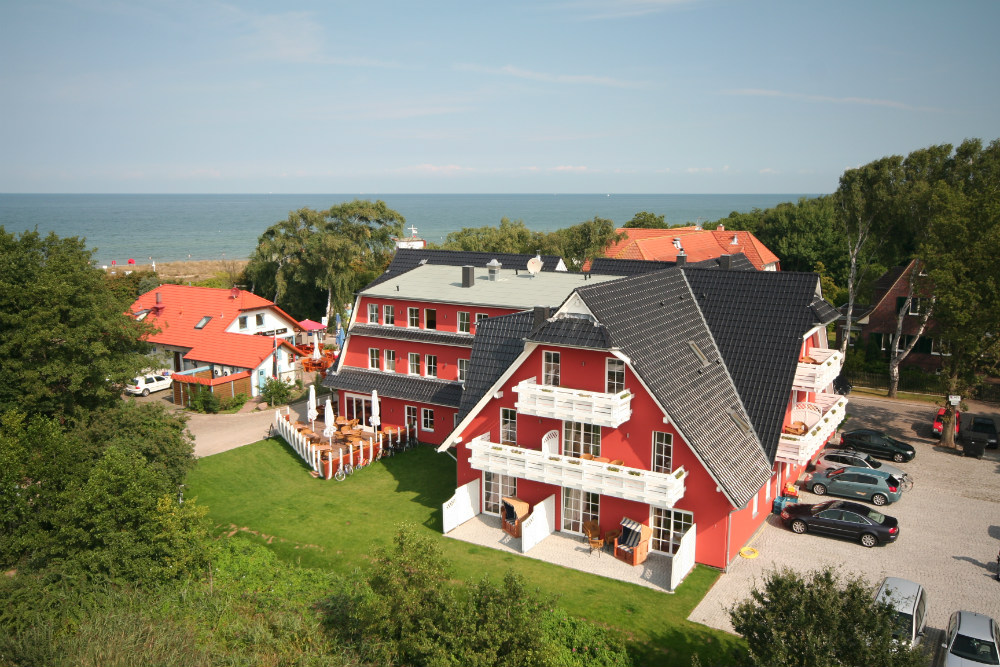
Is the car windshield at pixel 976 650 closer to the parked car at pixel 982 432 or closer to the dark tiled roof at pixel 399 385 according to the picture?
the parked car at pixel 982 432

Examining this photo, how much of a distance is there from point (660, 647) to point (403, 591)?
25.1ft

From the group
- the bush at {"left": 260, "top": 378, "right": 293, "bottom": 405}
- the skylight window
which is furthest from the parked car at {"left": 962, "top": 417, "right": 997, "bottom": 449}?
the bush at {"left": 260, "top": 378, "right": 293, "bottom": 405}

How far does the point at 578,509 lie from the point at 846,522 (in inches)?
365

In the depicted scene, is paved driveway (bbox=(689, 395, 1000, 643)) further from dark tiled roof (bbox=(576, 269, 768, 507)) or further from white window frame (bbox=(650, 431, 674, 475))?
white window frame (bbox=(650, 431, 674, 475))

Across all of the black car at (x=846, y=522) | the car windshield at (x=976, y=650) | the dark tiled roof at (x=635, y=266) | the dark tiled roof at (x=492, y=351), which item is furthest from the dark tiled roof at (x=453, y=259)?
the car windshield at (x=976, y=650)

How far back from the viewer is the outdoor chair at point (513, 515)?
24984 mm

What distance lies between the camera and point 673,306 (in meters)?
27.5

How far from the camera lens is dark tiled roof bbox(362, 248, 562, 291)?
40.7m

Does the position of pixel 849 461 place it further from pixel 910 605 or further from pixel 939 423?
pixel 910 605

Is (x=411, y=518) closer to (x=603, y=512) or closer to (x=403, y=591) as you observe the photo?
(x=603, y=512)

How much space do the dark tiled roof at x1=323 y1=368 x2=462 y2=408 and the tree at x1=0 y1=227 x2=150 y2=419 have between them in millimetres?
9888

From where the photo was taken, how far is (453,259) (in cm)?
4197

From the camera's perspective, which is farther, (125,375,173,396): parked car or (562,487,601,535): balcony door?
(125,375,173,396): parked car

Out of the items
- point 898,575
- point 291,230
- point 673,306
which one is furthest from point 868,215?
point 291,230
